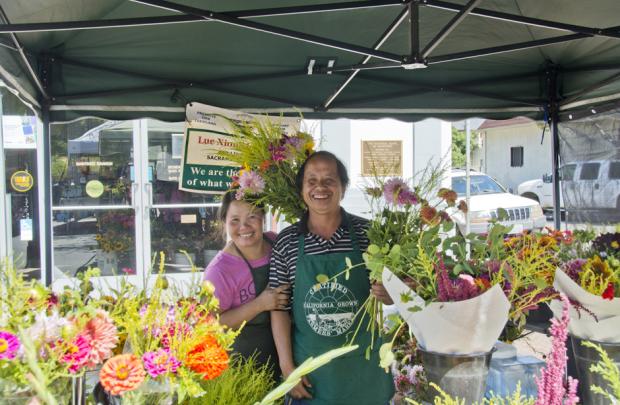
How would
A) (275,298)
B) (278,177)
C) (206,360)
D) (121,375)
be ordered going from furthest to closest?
(278,177) < (275,298) < (206,360) < (121,375)

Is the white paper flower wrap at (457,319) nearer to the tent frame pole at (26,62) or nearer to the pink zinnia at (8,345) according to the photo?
the pink zinnia at (8,345)

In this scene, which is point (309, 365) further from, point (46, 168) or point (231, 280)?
point (46, 168)

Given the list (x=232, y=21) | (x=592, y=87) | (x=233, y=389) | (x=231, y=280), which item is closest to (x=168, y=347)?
(x=233, y=389)

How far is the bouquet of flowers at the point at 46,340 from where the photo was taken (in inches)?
37.2

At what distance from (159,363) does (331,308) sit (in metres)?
1.04

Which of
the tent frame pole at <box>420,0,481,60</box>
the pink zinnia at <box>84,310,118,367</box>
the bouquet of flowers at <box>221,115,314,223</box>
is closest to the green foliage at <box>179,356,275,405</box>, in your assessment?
the pink zinnia at <box>84,310,118,367</box>

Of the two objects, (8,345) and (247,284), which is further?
(247,284)

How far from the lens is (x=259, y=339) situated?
2.22 meters

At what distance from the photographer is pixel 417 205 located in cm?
193

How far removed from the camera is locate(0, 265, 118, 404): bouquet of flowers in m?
0.94

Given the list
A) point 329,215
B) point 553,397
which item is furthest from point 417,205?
point 553,397

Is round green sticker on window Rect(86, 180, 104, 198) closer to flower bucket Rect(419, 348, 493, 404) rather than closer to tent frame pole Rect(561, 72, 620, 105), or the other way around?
tent frame pole Rect(561, 72, 620, 105)

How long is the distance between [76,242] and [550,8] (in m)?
5.32

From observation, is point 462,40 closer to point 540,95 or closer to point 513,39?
point 513,39
